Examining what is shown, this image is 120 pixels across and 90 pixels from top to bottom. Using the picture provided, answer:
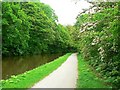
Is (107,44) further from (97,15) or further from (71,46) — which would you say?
(71,46)

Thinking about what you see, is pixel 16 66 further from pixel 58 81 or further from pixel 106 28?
pixel 106 28

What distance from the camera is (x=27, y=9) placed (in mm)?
54125

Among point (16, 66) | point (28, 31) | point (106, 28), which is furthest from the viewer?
point (28, 31)

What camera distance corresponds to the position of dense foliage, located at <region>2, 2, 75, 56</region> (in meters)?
41.8

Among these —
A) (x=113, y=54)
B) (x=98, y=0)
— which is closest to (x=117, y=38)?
(x=113, y=54)

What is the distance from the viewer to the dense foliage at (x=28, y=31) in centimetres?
4178

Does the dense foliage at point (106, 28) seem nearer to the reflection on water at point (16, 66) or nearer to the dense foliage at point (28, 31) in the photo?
the reflection on water at point (16, 66)

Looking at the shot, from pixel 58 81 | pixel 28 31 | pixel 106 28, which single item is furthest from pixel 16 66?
pixel 106 28

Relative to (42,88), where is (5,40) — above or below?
above

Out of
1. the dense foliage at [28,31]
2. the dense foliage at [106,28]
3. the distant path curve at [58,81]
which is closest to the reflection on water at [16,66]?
the dense foliage at [28,31]

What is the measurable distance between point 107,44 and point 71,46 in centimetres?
6513

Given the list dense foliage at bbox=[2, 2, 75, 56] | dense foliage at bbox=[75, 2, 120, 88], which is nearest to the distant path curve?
dense foliage at bbox=[75, 2, 120, 88]

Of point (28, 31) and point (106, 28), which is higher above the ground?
point (28, 31)

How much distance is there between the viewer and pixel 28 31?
49625 millimetres
